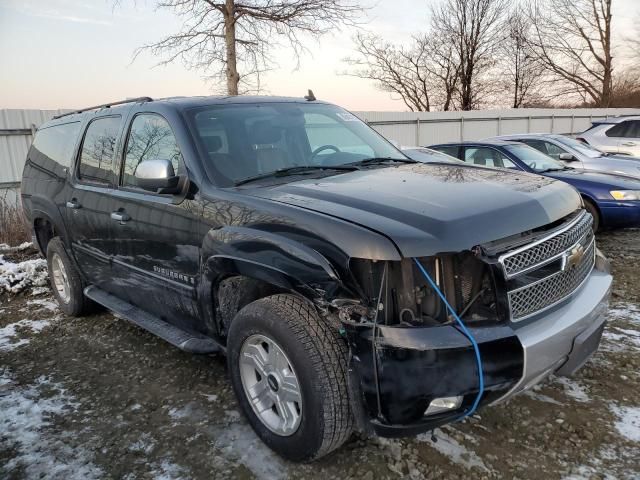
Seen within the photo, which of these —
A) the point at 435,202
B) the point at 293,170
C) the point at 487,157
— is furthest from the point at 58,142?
the point at 487,157

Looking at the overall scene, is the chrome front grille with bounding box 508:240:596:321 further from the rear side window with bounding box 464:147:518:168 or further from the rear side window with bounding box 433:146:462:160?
the rear side window with bounding box 433:146:462:160

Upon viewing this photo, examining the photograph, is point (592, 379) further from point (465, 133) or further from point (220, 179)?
point (465, 133)

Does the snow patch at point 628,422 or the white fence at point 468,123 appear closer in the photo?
the snow patch at point 628,422

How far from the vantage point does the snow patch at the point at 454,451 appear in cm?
250

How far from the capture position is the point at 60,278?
5113 mm

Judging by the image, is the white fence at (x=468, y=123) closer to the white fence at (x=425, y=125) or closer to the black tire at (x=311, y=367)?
the white fence at (x=425, y=125)

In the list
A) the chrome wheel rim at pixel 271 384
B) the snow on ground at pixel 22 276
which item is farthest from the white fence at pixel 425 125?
the chrome wheel rim at pixel 271 384

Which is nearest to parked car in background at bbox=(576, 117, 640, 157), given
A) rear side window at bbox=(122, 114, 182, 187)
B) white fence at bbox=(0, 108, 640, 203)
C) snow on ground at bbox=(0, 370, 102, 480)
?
white fence at bbox=(0, 108, 640, 203)

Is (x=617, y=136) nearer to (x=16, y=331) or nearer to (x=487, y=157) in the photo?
(x=487, y=157)

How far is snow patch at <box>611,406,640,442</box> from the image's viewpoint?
266 cm

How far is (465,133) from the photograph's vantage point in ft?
67.6

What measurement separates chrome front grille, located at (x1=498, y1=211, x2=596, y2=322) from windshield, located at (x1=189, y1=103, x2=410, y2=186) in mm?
1415

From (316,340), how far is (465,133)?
1986cm

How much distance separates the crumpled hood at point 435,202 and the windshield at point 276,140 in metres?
0.33
